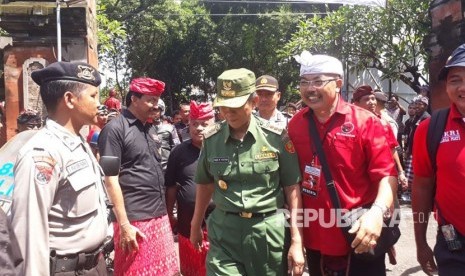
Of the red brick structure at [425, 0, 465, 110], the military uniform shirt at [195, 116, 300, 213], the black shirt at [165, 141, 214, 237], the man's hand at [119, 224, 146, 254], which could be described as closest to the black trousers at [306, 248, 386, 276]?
the military uniform shirt at [195, 116, 300, 213]

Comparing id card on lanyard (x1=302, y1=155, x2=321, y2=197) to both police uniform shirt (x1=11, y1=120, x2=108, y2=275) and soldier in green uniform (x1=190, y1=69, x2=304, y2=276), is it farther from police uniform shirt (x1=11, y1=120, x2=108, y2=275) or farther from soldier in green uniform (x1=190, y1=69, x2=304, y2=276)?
police uniform shirt (x1=11, y1=120, x2=108, y2=275)

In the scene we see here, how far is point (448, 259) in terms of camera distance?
3014 millimetres

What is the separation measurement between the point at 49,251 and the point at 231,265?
1173 mm

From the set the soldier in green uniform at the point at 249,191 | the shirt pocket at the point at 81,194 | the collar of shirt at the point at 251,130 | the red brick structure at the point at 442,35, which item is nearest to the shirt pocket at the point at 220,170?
the soldier in green uniform at the point at 249,191

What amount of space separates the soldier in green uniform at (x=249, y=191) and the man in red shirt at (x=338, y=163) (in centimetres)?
12

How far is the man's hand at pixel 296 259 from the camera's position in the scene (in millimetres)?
3205

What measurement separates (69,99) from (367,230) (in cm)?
178

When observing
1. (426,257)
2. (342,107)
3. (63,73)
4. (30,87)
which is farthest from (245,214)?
(30,87)

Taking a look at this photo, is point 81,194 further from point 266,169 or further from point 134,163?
point 134,163

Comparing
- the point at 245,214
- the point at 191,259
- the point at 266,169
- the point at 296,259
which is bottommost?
the point at 191,259

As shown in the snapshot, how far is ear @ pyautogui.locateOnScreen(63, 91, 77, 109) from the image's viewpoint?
2.85m

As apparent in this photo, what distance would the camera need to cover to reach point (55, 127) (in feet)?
9.17

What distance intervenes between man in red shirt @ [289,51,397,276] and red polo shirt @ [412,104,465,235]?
0.96 feet

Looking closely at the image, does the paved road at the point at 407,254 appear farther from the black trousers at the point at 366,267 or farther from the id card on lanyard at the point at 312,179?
the id card on lanyard at the point at 312,179
